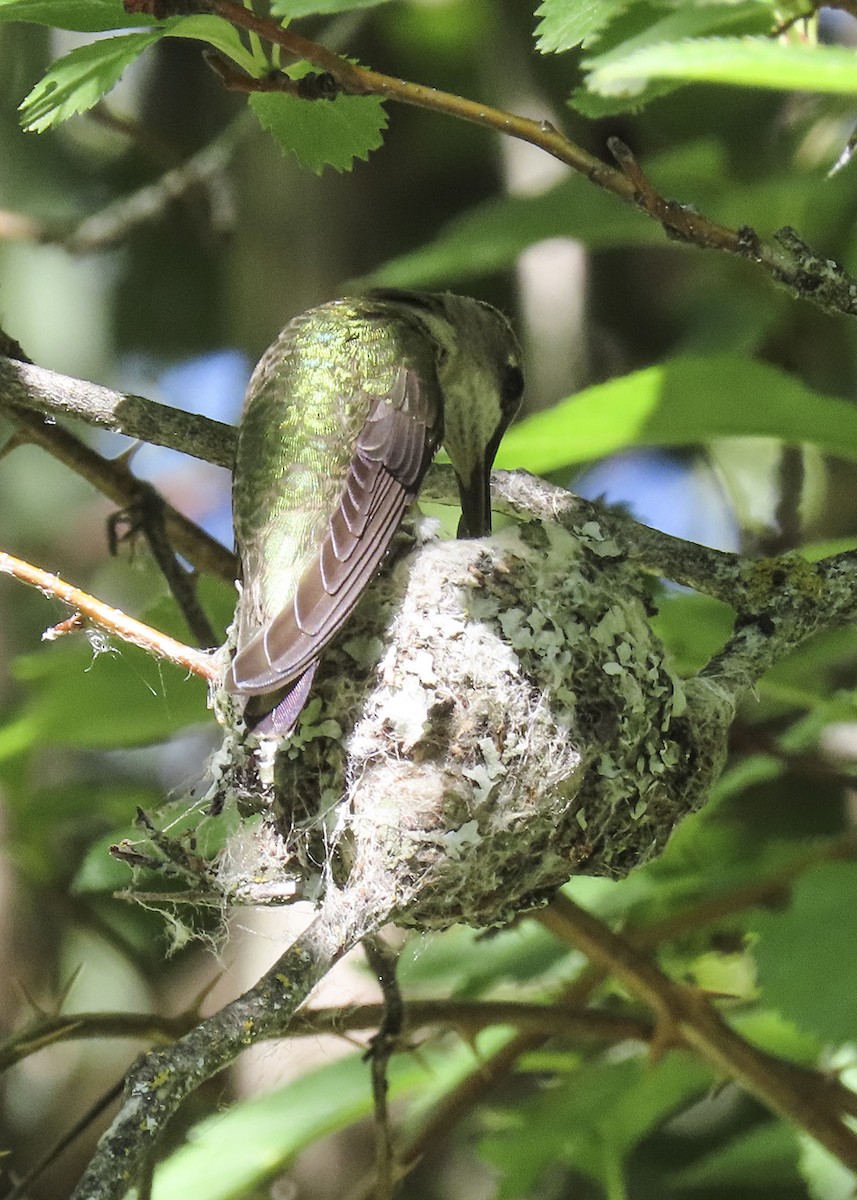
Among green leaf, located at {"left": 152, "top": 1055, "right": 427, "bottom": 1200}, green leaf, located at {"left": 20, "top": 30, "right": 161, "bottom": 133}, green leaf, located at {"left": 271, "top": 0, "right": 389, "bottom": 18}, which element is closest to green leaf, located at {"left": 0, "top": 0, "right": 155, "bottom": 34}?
green leaf, located at {"left": 20, "top": 30, "right": 161, "bottom": 133}

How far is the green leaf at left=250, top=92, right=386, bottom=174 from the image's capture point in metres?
1.76

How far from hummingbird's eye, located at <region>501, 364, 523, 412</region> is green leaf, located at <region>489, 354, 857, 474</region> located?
30.5 inches

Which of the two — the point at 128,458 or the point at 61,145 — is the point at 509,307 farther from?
the point at 128,458

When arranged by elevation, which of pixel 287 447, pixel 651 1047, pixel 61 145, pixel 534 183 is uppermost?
pixel 61 145

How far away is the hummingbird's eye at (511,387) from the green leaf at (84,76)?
1.50 m

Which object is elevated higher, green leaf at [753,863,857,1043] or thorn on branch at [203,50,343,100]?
thorn on branch at [203,50,343,100]

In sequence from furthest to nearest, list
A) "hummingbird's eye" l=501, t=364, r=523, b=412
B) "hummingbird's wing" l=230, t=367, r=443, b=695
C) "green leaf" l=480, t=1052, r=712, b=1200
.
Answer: "hummingbird's eye" l=501, t=364, r=523, b=412 < "green leaf" l=480, t=1052, r=712, b=1200 < "hummingbird's wing" l=230, t=367, r=443, b=695

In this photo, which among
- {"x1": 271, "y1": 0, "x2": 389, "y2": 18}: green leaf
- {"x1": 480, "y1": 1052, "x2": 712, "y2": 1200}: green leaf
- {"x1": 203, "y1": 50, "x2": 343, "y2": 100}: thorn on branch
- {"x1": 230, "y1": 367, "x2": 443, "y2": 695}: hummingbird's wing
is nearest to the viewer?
{"x1": 271, "y1": 0, "x2": 389, "y2": 18}: green leaf

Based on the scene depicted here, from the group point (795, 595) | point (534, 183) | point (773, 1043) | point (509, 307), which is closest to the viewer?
point (795, 595)

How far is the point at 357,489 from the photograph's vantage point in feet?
7.24

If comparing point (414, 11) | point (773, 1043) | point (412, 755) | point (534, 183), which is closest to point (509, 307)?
point (534, 183)

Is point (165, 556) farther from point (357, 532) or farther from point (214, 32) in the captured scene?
point (214, 32)

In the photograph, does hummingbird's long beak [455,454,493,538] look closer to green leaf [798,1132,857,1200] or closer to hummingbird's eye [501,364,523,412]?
hummingbird's eye [501,364,523,412]

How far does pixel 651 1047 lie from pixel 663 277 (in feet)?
12.2
